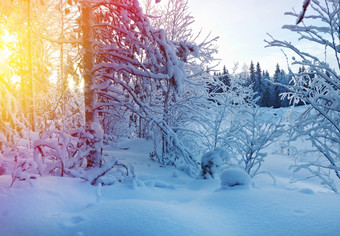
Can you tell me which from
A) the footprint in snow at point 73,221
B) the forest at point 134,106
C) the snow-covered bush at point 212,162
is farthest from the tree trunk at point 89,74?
the snow-covered bush at point 212,162

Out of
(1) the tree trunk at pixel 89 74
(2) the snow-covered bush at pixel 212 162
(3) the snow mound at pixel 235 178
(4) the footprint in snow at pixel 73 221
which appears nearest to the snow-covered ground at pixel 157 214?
(4) the footprint in snow at pixel 73 221

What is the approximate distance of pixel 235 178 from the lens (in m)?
4.05

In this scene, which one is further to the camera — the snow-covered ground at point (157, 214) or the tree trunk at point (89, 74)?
the tree trunk at point (89, 74)

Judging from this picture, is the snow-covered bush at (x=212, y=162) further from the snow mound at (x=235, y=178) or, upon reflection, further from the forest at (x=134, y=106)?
the snow mound at (x=235, y=178)

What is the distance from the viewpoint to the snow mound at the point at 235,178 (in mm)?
4011

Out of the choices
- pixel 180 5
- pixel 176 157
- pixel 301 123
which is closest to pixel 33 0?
pixel 180 5

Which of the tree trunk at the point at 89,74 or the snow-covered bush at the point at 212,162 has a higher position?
the tree trunk at the point at 89,74

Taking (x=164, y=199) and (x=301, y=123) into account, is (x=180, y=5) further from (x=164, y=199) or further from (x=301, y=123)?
(x=164, y=199)

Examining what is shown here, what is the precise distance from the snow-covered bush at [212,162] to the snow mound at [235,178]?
2.12 meters

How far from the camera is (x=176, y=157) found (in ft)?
28.9

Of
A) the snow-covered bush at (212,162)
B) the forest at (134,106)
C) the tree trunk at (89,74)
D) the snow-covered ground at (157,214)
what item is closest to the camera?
the snow-covered ground at (157,214)

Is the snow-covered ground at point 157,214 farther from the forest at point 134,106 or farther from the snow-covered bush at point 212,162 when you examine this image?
the snow-covered bush at point 212,162

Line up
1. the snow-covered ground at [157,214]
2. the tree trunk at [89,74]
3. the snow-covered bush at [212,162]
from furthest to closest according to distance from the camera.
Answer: the snow-covered bush at [212,162] → the tree trunk at [89,74] → the snow-covered ground at [157,214]

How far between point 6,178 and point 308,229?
394cm
